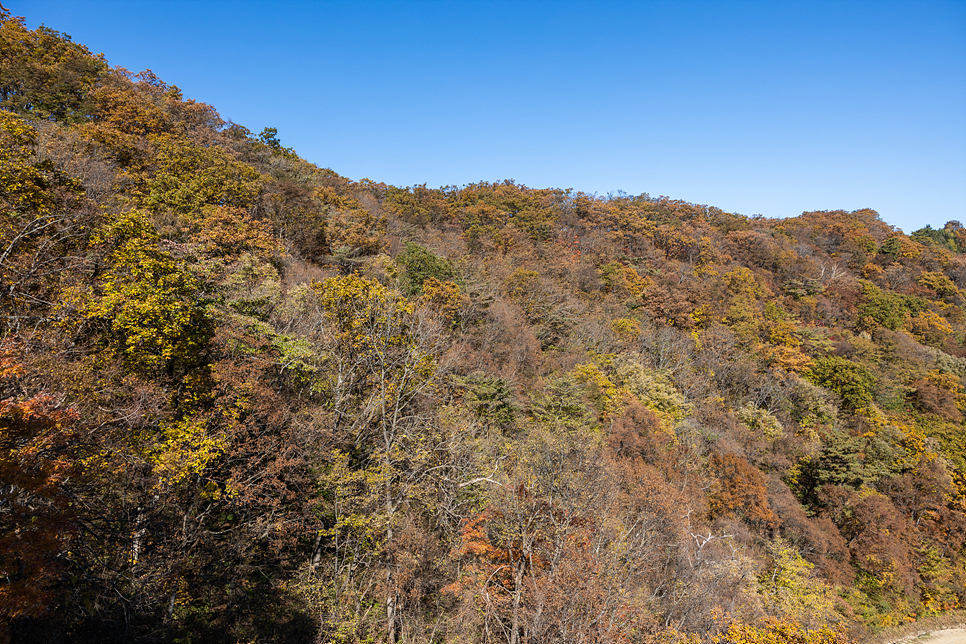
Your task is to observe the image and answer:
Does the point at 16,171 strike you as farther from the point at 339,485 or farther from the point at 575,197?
the point at 575,197

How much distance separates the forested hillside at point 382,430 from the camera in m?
10.4

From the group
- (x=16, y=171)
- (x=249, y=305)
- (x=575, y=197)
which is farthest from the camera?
(x=575, y=197)

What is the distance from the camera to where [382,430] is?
16500 millimetres

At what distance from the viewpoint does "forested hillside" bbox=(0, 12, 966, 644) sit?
10352mm

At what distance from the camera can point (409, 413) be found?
18219mm

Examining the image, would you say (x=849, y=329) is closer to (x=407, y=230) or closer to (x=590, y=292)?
(x=590, y=292)

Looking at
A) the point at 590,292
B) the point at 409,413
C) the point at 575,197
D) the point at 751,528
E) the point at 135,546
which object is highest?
the point at 575,197

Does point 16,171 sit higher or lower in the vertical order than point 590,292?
lower

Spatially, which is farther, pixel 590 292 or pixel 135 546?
pixel 590 292

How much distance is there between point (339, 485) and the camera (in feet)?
46.5

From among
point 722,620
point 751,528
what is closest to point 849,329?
point 751,528

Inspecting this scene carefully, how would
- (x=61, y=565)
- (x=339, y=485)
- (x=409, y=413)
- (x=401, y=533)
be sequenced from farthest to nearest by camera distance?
1. (x=409, y=413)
2. (x=401, y=533)
3. (x=339, y=485)
4. (x=61, y=565)

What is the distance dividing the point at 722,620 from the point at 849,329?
47922 millimetres

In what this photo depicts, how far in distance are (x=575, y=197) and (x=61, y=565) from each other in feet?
216
